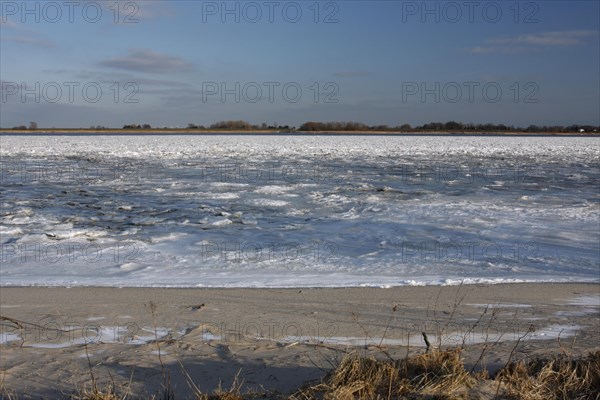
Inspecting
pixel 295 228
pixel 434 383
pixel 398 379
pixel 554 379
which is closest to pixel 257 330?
pixel 398 379

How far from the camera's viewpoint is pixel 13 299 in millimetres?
5340

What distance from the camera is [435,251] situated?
746 centimetres

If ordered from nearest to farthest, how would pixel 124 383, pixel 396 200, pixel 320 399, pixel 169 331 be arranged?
pixel 320 399 → pixel 124 383 → pixel 169 331 → pixel 396 200

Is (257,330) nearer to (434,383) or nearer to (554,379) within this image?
(434,383)

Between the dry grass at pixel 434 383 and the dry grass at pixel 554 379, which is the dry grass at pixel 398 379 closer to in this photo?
the dry grass at pixel 434 383

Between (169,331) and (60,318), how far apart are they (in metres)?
0.97

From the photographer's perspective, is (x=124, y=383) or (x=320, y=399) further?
(x=124, y=383)

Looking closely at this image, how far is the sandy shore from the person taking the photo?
141 inches

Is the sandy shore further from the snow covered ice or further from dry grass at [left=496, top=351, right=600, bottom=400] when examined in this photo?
the snow covered ice

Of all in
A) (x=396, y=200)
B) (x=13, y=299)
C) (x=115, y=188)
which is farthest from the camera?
(x=115, y=188)

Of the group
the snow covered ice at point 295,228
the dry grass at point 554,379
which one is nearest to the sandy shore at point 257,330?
the dry grass at point 554,379

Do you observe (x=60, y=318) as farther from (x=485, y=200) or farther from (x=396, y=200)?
(x=485, y=200)

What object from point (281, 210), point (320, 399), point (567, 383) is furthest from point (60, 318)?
point (281, 210)

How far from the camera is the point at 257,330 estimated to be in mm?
4504
